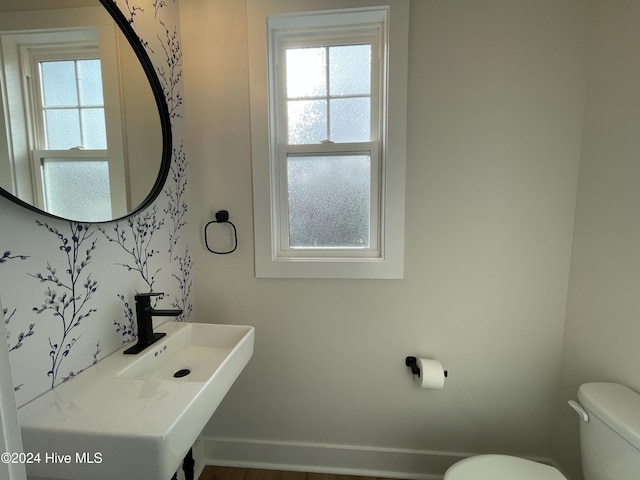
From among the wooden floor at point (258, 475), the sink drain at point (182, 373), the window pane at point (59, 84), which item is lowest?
the wooden floor at point (258, 475)

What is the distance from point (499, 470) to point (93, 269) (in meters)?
1.60

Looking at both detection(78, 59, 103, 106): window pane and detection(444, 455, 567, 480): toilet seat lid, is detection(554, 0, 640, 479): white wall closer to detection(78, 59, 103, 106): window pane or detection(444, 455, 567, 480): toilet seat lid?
detection(444, 455, 567, 480): toilet seat lid

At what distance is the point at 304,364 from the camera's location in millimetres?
1485

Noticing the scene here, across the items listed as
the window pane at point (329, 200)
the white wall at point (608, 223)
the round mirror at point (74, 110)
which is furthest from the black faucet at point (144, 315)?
the white wall at point (608, 223)

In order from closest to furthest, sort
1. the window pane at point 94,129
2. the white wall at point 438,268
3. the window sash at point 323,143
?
the window pane at point 94,129 < the white wall at point 438,268 < the window sash at point 323,143

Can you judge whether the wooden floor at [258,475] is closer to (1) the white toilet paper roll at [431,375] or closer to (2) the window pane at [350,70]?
(1) the white toilet paper roll at [431,375]

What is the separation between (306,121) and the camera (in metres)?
1.46

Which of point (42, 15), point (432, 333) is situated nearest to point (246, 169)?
point (42, 15)

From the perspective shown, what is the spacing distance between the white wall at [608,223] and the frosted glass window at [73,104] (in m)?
1.87

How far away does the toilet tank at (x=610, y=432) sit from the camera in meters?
0.90

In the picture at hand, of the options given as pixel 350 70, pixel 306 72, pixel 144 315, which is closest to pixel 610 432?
pixel 144 315

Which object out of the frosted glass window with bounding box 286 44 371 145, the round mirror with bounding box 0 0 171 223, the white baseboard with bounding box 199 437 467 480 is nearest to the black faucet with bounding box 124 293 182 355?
the round mirror with bounding box 0 0 171 223

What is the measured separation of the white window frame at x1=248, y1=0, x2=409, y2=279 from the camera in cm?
129

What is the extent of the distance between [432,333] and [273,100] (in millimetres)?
1398
